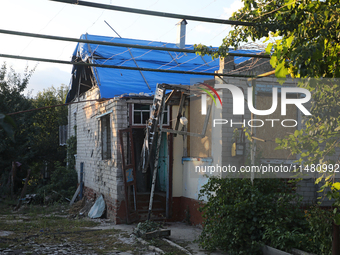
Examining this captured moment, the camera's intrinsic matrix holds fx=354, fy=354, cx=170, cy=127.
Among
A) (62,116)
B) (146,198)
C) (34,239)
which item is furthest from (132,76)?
(62,116)

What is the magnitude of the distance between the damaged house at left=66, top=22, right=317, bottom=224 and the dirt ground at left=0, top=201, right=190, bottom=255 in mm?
1096

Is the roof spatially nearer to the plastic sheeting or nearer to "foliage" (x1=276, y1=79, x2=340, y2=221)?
the plastic sheeting

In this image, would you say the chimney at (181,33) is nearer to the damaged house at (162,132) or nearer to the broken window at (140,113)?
the damaged house at (162,132)

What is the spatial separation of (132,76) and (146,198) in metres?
4.01

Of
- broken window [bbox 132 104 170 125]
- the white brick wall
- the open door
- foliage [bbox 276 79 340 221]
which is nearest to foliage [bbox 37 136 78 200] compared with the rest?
the white brick wall

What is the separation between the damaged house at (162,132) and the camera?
8414mm

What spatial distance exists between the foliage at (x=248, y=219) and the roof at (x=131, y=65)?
4974mm

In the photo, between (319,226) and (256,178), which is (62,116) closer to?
(256,178)


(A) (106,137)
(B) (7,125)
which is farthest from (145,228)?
(B) (7,125)

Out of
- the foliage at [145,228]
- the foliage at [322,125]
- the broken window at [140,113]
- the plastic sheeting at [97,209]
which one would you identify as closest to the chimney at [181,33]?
the broken window at [140,113]

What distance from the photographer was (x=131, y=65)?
40.7 feet

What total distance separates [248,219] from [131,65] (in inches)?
300

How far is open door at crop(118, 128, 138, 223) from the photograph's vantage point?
386 inches

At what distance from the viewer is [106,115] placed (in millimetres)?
11586
